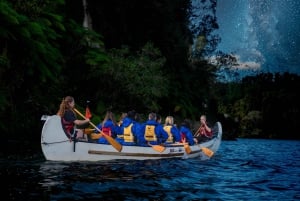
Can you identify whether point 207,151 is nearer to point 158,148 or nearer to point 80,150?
point 158,148

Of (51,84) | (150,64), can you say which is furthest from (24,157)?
(150,64)

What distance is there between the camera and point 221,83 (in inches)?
2133

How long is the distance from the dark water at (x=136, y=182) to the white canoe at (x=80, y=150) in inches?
19.7

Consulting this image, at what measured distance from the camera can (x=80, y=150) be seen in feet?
53.4

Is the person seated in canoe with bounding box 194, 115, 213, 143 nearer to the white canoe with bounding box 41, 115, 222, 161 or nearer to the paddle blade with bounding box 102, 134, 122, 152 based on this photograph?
the white canoe with bounding box 41, 115, 222, 161

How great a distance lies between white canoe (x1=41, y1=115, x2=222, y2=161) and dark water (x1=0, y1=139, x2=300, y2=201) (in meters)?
0.50

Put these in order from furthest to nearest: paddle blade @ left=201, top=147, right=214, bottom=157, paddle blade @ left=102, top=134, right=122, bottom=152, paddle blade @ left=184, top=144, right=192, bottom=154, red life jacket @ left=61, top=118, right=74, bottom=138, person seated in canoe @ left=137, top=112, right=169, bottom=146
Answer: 1. paddle blade @ left=201, top=147, right=214, bottom=157
2. paddle blade @ left=184, top=144, right=192, bottom=154
3. person seated in canoe @ left=137, top=112, right=169, bottom=146
4. paddle blade @ left=102, top=134, right=122, bottom=152
5. red life jacket @ left=61, top=118, right=74, bottom=138

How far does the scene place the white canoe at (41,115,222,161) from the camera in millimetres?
15500

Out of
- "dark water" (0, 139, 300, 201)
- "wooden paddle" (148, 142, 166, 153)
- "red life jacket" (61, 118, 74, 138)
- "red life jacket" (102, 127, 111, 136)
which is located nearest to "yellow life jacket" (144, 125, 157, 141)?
"wooden paddle" (148, 142, 166, 153)

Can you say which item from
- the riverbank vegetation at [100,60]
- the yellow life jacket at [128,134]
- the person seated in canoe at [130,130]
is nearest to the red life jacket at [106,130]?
the person seated in canoe at [130,130]

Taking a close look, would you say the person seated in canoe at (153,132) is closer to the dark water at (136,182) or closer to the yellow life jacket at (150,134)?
the yellow life jacket at (150,134)

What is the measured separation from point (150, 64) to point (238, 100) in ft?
249

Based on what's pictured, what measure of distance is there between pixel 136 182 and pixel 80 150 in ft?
16.0

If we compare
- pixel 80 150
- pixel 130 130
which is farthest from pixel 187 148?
pixel 80 150
